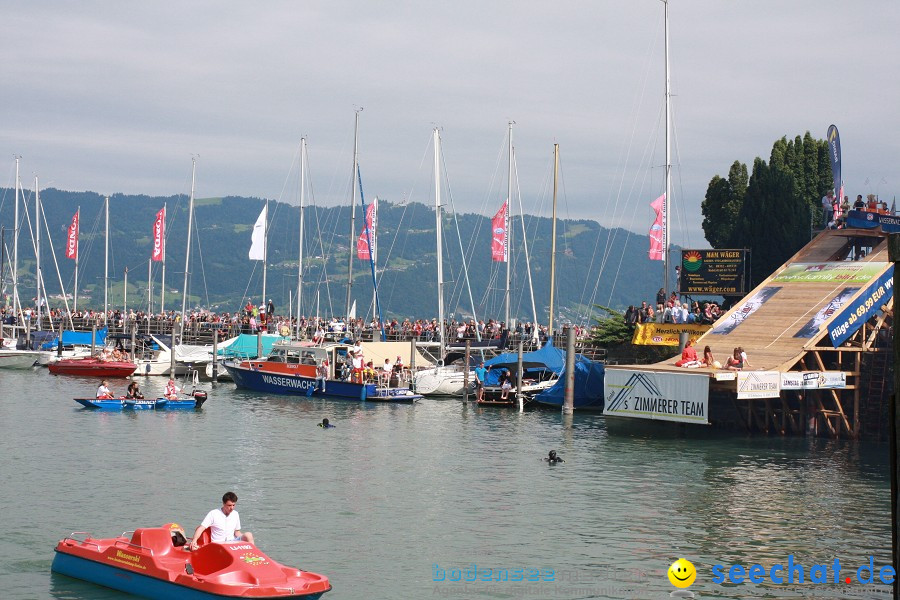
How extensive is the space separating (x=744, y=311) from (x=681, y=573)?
3016 cm

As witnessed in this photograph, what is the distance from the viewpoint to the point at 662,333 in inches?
2226

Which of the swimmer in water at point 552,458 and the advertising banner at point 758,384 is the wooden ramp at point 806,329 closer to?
the advertising banner at point 758,384

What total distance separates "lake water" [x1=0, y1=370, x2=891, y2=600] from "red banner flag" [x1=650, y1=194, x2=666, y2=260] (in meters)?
11.5

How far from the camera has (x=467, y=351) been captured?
205 ft

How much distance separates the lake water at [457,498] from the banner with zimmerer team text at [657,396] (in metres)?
1.23

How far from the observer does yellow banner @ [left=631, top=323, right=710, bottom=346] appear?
55.2 metres

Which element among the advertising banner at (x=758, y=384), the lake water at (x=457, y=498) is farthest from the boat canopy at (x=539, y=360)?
the advertising banner at (x=758, y=384)

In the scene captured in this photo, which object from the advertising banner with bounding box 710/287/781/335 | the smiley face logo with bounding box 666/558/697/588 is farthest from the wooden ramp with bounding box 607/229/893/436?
the smiley face logo with bounding box 666/558/697/588

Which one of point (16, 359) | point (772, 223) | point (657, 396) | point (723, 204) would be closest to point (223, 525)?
point (657, 396)

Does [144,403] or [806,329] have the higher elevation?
[806,329]

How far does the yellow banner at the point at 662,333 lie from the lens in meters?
55.2

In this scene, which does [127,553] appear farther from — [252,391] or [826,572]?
[252,391]

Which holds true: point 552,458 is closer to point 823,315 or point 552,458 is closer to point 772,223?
point 823,315

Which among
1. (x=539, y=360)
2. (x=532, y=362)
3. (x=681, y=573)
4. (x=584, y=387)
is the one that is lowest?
(x=681, y=573)
